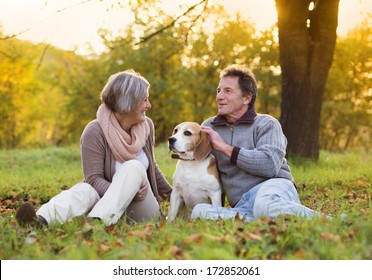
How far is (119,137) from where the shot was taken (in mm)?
5336

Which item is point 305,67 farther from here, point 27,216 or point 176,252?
point 176,252

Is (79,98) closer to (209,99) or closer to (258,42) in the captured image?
(209,99)

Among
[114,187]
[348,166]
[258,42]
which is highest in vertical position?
[258,42]

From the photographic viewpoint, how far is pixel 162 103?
2742cm

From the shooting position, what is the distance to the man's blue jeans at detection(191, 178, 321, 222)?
4953 mm

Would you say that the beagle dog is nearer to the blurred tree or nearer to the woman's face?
the woman's face

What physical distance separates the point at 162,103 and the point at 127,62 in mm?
2601

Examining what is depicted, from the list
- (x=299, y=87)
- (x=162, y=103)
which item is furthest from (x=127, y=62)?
(x=299, y=87)

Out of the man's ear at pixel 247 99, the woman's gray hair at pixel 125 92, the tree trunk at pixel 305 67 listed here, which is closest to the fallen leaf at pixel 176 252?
the woman's gray hair at pixel 125 92

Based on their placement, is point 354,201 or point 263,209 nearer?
point 263,209

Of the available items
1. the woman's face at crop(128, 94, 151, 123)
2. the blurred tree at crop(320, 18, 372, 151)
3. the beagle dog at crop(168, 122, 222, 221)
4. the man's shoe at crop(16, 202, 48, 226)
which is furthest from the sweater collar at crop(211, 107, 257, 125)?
the blurred tree at crop(320, 18, 372, 151)

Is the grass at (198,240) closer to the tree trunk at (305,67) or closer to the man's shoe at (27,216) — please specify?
the man's shoe at (27,216)

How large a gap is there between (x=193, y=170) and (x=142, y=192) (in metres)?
0.57

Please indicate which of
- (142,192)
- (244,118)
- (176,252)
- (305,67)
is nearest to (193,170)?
(142,192)
